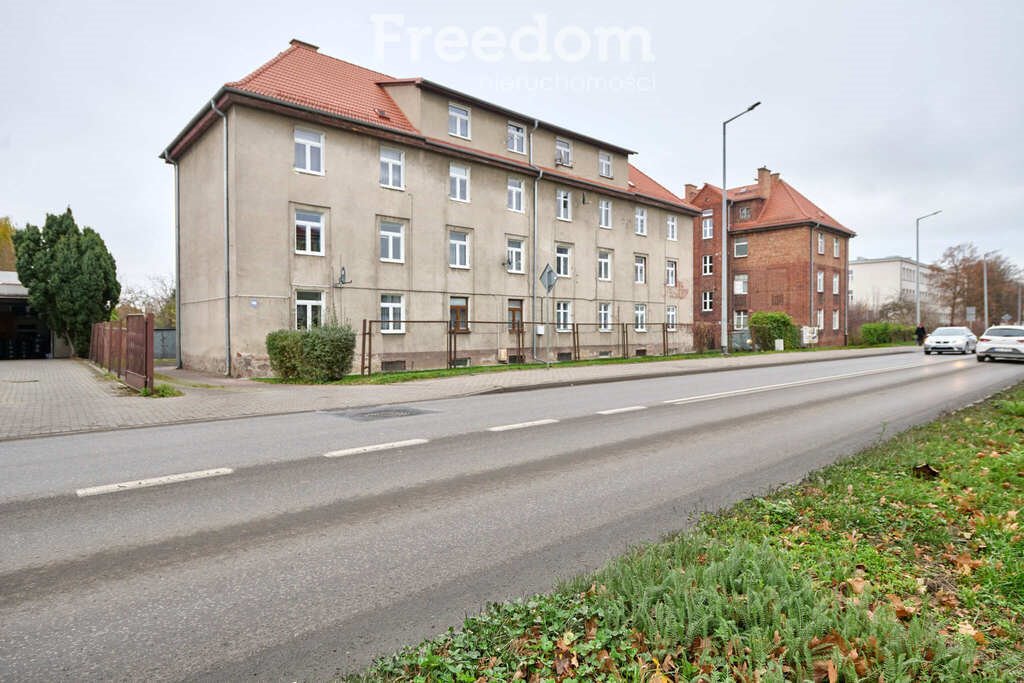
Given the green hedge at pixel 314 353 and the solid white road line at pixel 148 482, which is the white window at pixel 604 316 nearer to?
the green hedge at pixel 314 353

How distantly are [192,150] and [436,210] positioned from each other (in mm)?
9595

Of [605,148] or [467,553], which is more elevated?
[605,148]

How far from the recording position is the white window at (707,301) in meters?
49.1

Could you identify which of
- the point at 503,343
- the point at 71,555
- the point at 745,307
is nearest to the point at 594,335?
the point at 503,343

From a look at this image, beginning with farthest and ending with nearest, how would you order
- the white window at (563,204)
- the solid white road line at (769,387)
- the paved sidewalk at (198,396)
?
the white window at (563,204), the solid white road line at (769,387), the paved sidewalk at (198,396)

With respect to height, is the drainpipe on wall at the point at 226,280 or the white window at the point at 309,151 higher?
the white window at the point at 309,151

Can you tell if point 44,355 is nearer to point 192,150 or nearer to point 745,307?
point 192,150

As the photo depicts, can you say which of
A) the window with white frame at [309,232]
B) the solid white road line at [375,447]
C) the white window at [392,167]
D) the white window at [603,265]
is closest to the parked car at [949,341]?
the white window at [603,265]

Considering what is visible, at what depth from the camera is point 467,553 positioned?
3.81m

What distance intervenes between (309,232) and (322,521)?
58.0 feet

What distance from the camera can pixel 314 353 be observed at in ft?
50.8

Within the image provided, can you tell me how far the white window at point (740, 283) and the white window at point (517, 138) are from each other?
28.3 m

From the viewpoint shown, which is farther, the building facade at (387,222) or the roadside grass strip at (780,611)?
the building facade at (387,222)

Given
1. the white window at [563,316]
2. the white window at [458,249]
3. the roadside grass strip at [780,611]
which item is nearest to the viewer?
the roadside grass strip at [780,611]
